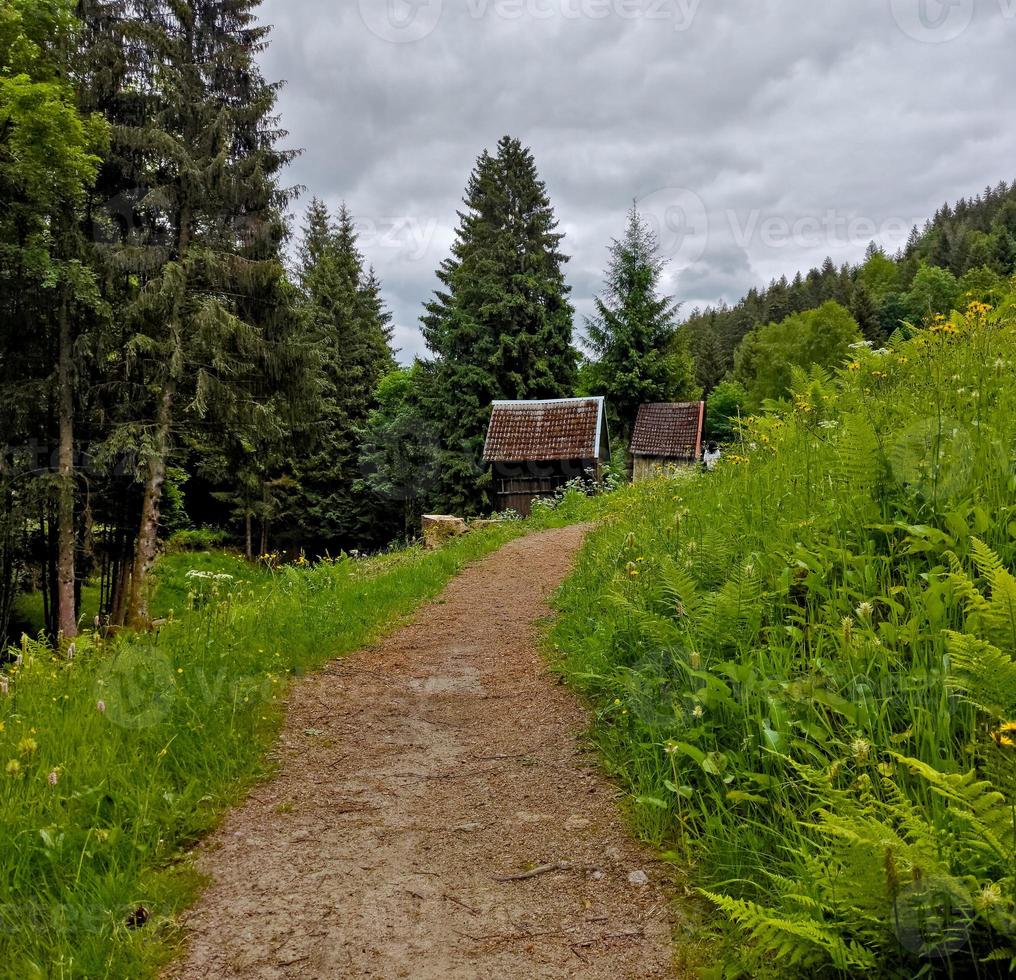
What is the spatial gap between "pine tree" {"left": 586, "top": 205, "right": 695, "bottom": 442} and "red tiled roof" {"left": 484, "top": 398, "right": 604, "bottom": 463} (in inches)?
323

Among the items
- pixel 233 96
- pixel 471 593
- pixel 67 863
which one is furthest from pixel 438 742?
pixel 233 96

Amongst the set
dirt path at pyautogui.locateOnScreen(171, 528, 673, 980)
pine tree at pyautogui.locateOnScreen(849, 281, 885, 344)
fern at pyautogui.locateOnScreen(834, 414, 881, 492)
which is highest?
pine tree at pyautogui.locateOnScreen(849, 281, 885, 344)

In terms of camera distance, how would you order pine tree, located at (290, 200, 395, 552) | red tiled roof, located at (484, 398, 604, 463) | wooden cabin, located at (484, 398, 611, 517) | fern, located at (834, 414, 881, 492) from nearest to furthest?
fern, located at (834, 414, 881, 492) → red tiled roof, located at (484, 398, 604, 463) → wooden cabin, located at (484, 398, 611, 517) → pine tree, located at (290, 200, 395, 552)

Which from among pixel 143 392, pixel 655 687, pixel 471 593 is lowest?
pixel 471 593

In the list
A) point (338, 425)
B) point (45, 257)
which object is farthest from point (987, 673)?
point (338, 425)

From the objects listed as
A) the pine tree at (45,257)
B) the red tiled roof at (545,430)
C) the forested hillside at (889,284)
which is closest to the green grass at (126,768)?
the pine tree at (45,257)

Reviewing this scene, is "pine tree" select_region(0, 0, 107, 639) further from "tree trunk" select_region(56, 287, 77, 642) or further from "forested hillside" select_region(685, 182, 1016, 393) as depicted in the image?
"forested hillside" select_region(685, 182, 1016, 393)

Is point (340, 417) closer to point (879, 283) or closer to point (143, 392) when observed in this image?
point (143, 392)

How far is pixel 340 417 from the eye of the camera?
36.2 meters

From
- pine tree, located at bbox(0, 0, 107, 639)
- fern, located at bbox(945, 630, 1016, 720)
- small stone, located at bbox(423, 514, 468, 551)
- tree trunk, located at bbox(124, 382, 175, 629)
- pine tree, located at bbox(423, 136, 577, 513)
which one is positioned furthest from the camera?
pine tree, located at bbox(423, 136, 577, 513)

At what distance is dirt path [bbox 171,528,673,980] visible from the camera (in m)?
2.11

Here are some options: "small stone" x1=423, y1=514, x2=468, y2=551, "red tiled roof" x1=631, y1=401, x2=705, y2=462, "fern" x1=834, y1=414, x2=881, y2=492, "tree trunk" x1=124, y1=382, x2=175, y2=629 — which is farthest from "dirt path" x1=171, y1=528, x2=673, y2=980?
"red tiled roof" x1=631, y1=401, x2=705, y2=462

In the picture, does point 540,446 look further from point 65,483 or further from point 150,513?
point 65,483

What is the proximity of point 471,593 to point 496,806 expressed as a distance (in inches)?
221
